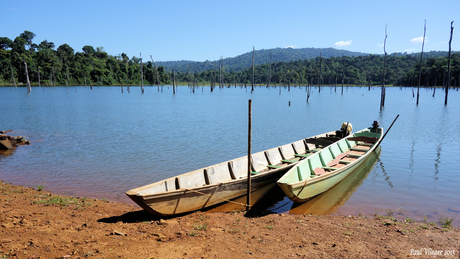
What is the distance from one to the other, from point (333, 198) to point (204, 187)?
4958 millimetres

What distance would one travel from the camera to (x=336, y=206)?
9.77 meters

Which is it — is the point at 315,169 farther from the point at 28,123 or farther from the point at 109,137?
the point at 28,123

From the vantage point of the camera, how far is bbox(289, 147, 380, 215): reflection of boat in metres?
9.41

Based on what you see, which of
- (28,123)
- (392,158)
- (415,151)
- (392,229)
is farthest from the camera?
(28,123)

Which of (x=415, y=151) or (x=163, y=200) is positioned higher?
(x=163, y=200)

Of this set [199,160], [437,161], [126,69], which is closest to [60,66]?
[126,69]

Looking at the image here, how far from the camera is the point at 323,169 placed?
37.4 ft

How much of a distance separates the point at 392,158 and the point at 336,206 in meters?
8.50

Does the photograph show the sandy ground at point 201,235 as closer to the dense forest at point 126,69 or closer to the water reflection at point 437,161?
the water reflection at point 437,161

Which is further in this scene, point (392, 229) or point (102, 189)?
point (102, 189)

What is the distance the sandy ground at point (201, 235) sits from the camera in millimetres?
5758

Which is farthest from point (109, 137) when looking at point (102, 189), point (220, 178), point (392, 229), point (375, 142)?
point (392, 229)

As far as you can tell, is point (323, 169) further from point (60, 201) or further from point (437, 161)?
point (60, 201)

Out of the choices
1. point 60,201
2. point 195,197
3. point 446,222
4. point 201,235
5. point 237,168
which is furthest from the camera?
point 237,168
